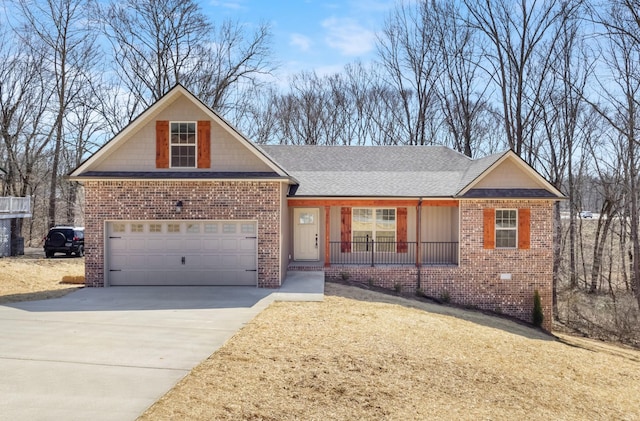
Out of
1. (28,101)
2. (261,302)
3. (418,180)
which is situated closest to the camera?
(261,302)

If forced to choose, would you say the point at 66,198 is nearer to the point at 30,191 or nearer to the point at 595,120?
the point at 30,191

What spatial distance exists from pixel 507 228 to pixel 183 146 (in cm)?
1114

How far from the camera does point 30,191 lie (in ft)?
105

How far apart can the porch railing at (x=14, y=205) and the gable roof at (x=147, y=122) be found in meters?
13.1

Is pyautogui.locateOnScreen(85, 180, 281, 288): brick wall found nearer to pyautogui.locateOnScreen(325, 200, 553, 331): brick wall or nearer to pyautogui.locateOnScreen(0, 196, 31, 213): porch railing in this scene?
pyautogui.locateOnScreen(325, 200, 553, 331): brick wall

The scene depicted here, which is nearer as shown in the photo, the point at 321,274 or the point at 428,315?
the point at 428,315

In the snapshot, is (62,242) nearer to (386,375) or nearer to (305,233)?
(305,233)

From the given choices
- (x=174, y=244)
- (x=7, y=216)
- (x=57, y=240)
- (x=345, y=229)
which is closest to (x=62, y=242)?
(x=57, y=240)

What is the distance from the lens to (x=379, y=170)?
19312 mm

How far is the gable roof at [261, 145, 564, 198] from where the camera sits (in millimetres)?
16141

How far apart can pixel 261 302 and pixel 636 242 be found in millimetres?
16823

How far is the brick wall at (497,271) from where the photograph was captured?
53.2 feet

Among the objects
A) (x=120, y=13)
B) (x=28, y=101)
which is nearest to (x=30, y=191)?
(x=28, y=101)

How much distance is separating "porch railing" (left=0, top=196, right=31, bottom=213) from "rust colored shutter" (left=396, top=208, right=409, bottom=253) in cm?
1981
